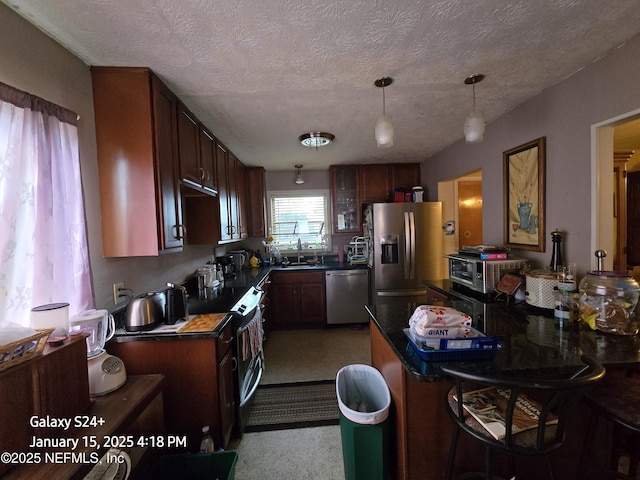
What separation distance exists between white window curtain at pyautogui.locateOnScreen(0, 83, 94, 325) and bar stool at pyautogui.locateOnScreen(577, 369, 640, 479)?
2.25 m

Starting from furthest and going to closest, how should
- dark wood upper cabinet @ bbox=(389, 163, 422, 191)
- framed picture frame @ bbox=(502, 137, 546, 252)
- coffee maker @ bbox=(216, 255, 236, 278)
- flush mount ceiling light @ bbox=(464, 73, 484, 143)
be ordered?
dark wood upper cabinet @ bbox=(389, 163, 422, 191)
coffee maker @ bbox=(216, 255, 236, 278)
framed picture frame @ bbox=(502, 137, 546, 252)
flush mount ceiling light @ bbox=(464, 73, 484, 143)

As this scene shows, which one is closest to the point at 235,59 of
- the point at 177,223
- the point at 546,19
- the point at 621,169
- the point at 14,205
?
the point at 177,223

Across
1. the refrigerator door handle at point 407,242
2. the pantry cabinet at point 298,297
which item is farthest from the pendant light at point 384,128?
the pantry cabinet at point 298,297

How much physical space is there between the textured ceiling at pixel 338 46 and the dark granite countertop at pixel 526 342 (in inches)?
56.4

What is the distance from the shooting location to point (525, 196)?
6.51 feet

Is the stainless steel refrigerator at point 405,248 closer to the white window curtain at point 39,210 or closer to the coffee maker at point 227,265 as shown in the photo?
the coffee maker at point 227,265

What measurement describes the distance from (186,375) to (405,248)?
263 centimetres

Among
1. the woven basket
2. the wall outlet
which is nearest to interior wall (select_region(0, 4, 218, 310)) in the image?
the wall outlet

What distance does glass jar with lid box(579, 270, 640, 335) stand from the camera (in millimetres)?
1210

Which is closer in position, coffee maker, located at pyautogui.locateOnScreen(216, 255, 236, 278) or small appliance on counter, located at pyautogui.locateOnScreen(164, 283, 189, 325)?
small appliance on counter, located at pyautogui.locateOnScreen(164, 283, 189, 325)

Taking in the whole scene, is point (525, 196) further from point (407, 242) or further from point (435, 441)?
point (435, 441)

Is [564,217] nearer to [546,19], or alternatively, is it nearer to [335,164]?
[546,19]

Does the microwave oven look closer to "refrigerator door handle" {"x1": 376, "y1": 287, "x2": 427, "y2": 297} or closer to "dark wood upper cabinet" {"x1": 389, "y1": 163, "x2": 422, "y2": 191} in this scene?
"refrigerator door handle" {"x1": 376, "y1": 287, "x2": 427, "y2": 297}

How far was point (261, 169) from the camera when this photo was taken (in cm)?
382
